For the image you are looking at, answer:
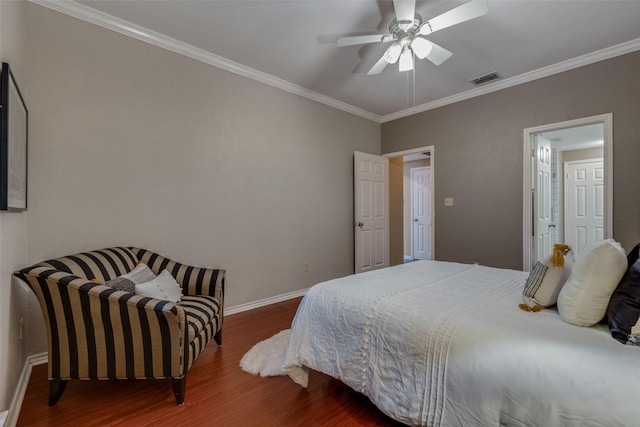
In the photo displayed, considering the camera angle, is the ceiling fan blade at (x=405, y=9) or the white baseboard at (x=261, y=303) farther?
the white baseboard at (x=261, y=303)

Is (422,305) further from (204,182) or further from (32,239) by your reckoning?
(32,239)

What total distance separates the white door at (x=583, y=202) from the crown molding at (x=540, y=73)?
3.16 metres

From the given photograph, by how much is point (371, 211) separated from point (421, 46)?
2.66m

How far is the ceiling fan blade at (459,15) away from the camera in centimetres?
183

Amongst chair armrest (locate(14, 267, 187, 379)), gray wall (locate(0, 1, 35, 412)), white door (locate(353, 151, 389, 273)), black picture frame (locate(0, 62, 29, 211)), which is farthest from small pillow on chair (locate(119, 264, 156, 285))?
white door (locate(353, 151, 389, 273))

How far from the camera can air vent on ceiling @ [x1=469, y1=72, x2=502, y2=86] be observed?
11.1ft

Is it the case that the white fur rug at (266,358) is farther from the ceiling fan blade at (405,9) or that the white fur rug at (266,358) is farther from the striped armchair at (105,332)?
the ceiling fan blade at (405,9)

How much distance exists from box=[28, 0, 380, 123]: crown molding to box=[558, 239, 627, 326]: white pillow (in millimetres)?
3296

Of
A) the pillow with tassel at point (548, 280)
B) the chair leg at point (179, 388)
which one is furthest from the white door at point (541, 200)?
the chair leg at point (179, 388)

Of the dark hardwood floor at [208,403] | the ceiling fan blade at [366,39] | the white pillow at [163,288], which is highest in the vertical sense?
the ceiling fan blade at [366,39]

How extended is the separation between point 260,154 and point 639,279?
10.3 feet

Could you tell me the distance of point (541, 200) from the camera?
360 centimetres

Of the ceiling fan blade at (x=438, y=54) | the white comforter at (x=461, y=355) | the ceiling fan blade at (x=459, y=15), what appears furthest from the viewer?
the ceiling fan blade at (x=438, y=54)

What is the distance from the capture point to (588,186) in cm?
536
